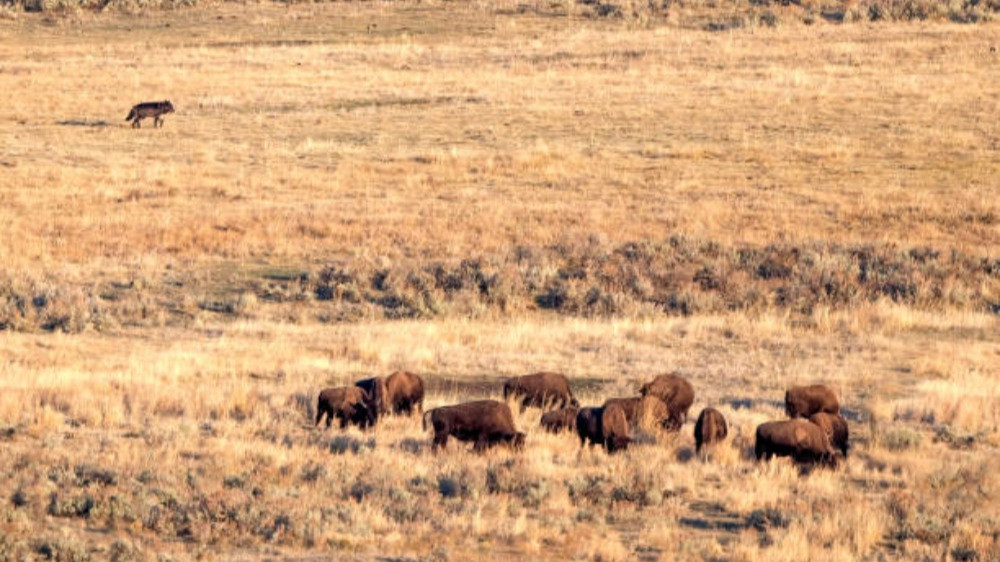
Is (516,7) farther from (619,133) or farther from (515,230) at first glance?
(515,230)

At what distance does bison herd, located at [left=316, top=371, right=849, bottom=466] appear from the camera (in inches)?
567

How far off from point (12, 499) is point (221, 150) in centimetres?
2516

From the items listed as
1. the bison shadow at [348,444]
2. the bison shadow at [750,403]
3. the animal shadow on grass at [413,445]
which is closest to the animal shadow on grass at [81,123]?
the bison shadow at [750,403]

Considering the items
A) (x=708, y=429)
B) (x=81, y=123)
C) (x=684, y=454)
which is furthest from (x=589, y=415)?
(x=81, y=123)

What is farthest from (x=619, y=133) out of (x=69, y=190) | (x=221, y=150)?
(x=69, y=190)

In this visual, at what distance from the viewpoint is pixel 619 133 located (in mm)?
38656

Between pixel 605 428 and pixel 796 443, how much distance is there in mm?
1735

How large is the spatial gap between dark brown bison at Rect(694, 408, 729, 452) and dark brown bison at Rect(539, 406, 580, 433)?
124 cm

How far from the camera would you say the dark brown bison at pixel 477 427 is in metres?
14.5

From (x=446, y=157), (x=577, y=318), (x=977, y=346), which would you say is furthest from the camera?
(x=446, y=157)

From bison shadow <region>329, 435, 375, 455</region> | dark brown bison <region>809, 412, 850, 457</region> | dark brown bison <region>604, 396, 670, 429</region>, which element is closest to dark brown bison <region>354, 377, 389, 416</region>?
bison shadow <region>329, 435, 375, 455</region>

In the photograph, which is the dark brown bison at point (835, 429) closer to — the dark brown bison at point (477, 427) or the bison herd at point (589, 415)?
the bison herd at point (589, 415)

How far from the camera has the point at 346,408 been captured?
15977 millimetres

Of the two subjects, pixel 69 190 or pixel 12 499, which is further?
pixel 69 190
